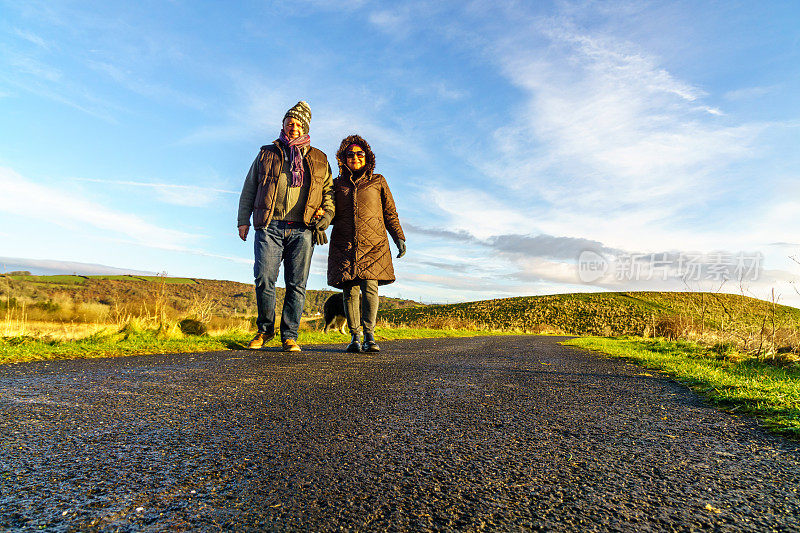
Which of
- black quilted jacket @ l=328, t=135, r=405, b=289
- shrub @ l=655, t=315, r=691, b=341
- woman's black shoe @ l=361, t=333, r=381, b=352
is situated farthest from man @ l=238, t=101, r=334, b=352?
shrub @ l=655, t=315, r=691, b=341

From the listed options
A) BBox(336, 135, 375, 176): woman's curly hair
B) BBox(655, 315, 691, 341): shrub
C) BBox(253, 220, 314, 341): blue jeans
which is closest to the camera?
BBox(253, 220, 314, 341): blue jeans

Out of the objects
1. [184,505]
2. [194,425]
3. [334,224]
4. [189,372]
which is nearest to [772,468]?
[184,505]

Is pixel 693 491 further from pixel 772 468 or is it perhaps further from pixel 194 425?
pixel 194 425

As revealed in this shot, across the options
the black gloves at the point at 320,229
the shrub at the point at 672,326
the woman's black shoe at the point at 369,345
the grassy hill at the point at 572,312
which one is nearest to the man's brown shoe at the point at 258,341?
the woman's black shoe at the point at 369,345

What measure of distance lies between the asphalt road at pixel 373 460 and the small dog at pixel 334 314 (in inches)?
Result: 287

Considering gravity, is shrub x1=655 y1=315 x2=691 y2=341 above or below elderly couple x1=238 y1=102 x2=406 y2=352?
below

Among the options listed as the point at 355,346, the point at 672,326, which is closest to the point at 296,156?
the point at 355,346

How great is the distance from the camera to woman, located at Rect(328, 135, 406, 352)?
589 cm

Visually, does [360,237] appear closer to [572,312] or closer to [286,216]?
[286,216]

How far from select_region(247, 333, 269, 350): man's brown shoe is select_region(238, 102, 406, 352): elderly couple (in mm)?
13

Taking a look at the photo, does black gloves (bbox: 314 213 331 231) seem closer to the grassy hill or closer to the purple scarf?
the purple scarf

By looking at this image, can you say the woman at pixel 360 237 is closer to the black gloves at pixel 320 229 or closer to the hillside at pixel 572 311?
the black gloves at pixel 320 229

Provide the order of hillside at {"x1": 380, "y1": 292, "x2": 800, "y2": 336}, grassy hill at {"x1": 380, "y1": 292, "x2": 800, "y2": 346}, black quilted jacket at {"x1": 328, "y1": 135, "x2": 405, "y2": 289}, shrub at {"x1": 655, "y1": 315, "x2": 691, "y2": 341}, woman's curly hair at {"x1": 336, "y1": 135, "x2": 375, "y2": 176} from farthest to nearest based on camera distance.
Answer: hillside at {"x1": 380, "y1": 292, "x2": 800, "y2": 336} → grassy hill at {"x1": 380, "y1": 292, "x2": 800, "y2": 346} → shrub at {"x1": 655, "y1": 315, "x2": 691, "y2": 341} → woman's curly hair at {"x1": 336, "y1": 135, "x2": 375, "y2": 176} → black quilted jacket at {"x1": 328, "y1": 135, "x2": 405, "y2": 289}

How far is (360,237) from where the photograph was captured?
5.96m
